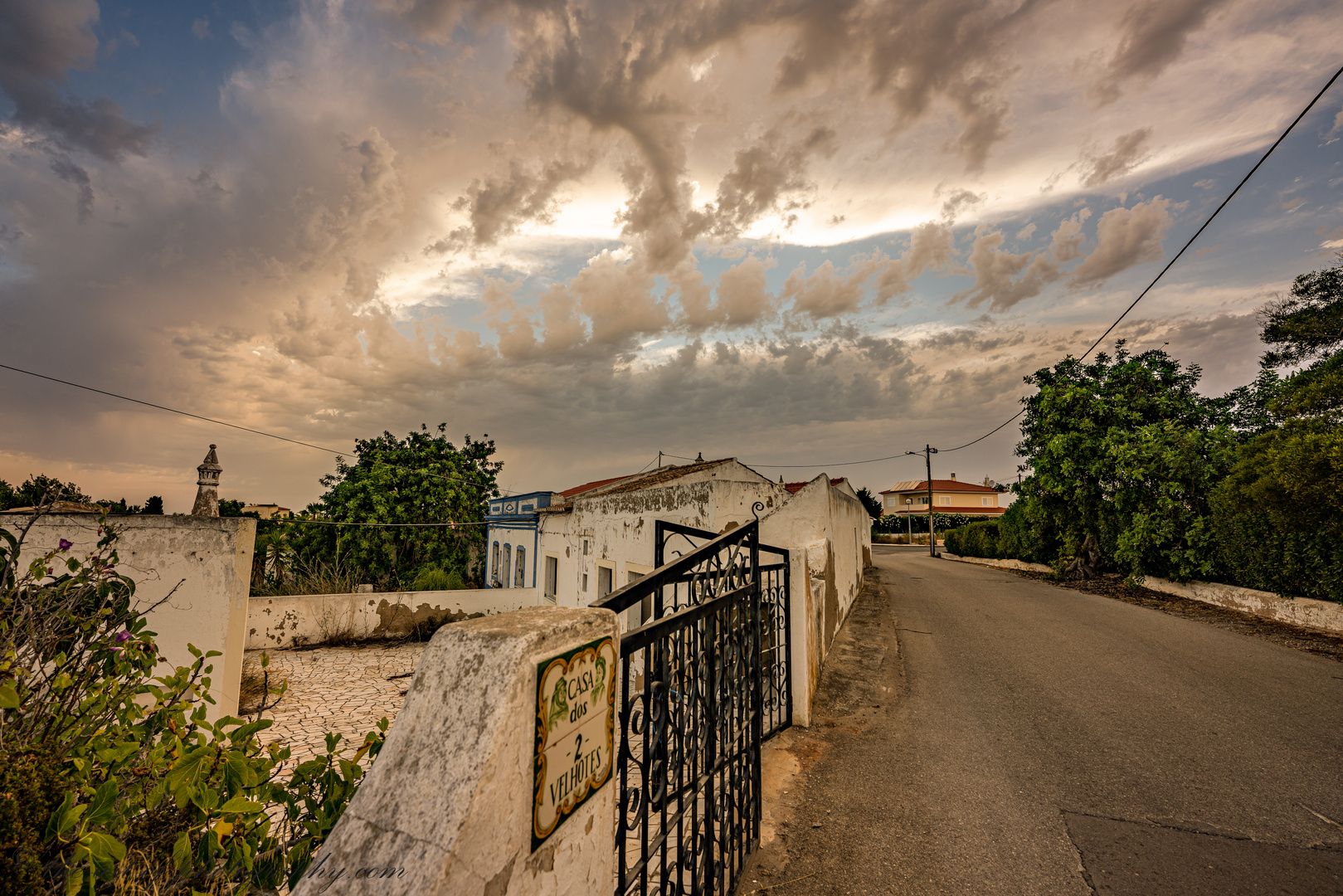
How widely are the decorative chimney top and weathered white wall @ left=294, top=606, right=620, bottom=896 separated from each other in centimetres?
1122

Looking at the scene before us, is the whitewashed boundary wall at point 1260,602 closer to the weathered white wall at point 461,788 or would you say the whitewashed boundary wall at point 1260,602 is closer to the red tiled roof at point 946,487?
the weathered white wall at point 461,788

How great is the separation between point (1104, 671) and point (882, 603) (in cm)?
532

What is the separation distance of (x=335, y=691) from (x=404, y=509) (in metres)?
11.1

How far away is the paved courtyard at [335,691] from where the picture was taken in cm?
777

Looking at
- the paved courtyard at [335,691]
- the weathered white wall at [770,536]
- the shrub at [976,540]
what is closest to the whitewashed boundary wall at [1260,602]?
the weathered white wall at [770,536]

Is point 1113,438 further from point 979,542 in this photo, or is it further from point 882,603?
point 979,542

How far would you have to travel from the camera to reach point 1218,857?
10.3 feet

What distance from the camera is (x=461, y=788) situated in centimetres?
113

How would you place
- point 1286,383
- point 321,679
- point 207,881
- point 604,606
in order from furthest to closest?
point 321,679 → point 1286,383 → point 604,606 → point 207,881

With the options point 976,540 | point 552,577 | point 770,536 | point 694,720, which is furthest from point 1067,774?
point 976,540

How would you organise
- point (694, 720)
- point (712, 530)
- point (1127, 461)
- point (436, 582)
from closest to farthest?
point (694, 720)
point (712, 530)
point (1127, 461)
point (436, 582)

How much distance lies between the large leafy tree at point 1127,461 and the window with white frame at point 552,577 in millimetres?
14455

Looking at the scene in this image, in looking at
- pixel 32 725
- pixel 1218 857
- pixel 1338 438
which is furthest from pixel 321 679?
pixel 1338 438

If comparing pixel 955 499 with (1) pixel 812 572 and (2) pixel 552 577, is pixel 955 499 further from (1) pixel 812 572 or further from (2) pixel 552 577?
(1) pixel 812 572
